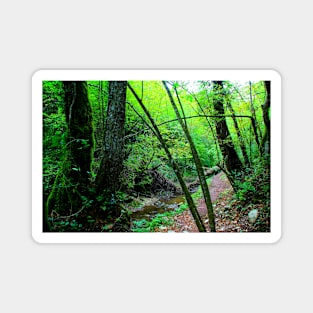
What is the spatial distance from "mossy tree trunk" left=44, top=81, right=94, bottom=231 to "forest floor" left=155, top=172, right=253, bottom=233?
25.8 inches

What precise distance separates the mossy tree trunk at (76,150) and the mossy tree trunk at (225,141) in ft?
3.15

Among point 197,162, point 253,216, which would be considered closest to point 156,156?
point 197,162

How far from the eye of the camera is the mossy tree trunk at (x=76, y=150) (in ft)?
7.09

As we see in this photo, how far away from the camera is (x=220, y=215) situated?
7.16ft

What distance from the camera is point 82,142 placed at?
7.30 ft

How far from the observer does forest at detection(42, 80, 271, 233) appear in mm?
2072
